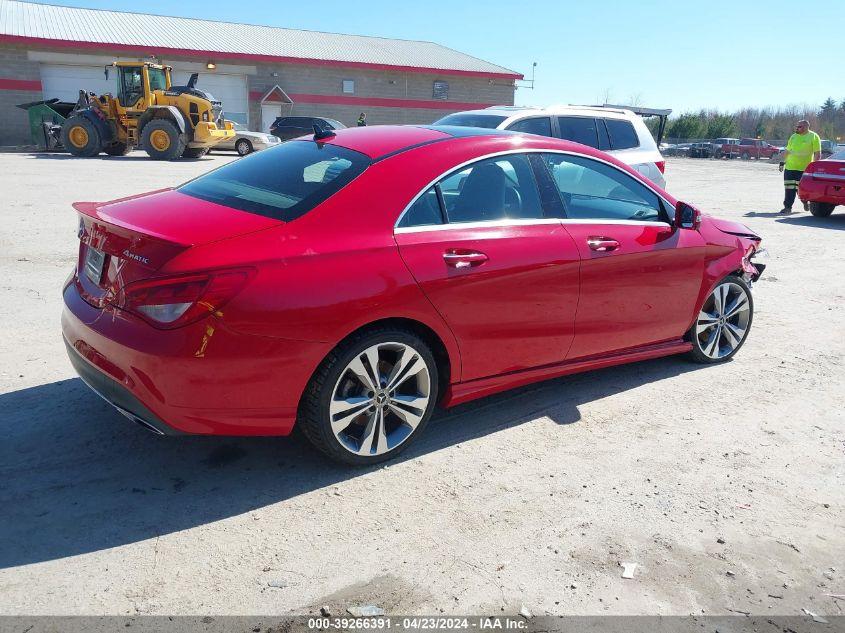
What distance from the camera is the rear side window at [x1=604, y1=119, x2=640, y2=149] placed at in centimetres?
943

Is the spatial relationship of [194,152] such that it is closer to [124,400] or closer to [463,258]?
[463,258]

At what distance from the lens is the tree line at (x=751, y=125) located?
63.3m

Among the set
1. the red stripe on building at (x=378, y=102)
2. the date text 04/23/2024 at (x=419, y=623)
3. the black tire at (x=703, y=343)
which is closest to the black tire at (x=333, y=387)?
the date text 04/23/2024 at (x=419, y=623)

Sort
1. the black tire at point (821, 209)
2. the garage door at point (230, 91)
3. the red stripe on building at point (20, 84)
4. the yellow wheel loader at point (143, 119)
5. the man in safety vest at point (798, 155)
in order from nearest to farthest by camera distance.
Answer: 1. the black tire at point (821, 209)
2. the man in safety vest at point (798, 155)
3. the yellow wheel loader at point (143, 119)
4. the red stripe on building at point (20, 84)
5. the garage door at point (230, 91)

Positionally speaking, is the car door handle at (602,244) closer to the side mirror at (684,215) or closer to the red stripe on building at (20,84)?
the side mirror at (684,215)

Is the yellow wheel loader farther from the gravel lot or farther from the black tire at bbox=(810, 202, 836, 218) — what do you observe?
the gravel lot

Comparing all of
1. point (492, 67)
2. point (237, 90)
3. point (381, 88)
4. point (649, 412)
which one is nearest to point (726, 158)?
point (492, 67)

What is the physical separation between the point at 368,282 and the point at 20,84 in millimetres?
34381

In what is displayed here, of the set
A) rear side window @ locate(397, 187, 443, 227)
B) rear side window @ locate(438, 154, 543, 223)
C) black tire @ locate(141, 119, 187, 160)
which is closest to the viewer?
rear side window @ locate(397, 187, 443, 227)

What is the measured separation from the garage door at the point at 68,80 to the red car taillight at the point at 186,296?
33.0 metres

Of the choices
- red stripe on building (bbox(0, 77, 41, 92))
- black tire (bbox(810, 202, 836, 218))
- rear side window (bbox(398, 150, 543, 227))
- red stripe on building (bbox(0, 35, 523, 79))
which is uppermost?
red stripe on building (bbox(0, 35, 523, 79))

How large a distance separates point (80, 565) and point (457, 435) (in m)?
2.01

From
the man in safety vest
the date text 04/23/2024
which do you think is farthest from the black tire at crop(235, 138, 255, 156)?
the date text 04/23/2024

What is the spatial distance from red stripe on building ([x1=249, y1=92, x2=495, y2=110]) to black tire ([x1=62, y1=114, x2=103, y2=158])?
14.7 meters
